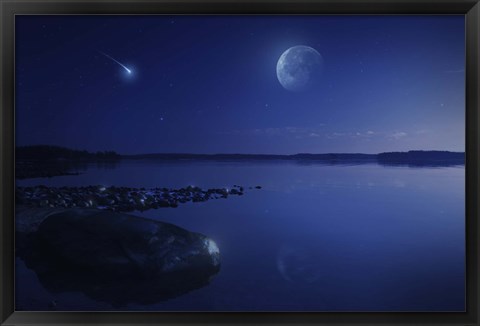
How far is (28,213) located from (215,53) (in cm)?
133

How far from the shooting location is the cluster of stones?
67.1 inches

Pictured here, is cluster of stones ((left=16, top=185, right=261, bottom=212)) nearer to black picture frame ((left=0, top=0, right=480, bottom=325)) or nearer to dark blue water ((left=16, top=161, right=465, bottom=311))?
dark blue water ((left=16, top=161, right=465, bottom=311))

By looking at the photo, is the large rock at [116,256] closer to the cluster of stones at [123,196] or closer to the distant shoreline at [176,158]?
the cluster of stones at [123,196]

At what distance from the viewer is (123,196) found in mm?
1701

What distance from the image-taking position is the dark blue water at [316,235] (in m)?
1.64

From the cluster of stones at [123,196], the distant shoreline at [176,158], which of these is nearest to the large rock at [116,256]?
the cluster of stones at [123,196]

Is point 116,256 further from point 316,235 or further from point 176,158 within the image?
point 316,235

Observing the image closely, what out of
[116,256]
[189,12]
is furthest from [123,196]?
[189,12]

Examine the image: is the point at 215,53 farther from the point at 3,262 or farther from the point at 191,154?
the point at 3,262

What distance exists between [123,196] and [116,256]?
0.33 m

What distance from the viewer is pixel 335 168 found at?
1.77m

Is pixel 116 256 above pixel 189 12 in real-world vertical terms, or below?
below

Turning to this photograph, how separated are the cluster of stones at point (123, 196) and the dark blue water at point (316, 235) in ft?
0.12

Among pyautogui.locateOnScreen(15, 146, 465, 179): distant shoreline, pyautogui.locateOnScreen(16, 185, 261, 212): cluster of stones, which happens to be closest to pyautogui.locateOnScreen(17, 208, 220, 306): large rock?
pyautogui.locateOnScreen(16, 185, 261, 212): cluster of stones
